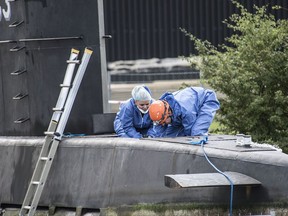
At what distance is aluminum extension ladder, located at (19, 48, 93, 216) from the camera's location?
27.2 ft

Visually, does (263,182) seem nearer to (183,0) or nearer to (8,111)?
(8,111)

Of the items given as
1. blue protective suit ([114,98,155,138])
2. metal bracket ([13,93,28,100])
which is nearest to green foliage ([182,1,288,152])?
blue protective suit ([114,98,155,138])

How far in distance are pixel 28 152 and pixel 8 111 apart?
2.55 feet

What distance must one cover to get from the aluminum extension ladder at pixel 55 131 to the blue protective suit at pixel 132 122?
0.60 m

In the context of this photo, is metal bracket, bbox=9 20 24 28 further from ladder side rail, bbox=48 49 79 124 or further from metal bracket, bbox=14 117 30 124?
metal bracket, bbox=14 117 30 124

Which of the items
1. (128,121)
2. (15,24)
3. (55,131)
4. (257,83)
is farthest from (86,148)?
(257,83)

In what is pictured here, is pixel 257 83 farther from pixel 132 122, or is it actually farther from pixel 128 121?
pixel 128 121

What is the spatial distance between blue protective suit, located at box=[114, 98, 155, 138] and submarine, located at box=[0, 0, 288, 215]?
217mm

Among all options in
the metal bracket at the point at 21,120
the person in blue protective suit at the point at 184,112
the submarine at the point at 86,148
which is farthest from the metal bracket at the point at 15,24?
the person in blue protective suit at the point at 184,112

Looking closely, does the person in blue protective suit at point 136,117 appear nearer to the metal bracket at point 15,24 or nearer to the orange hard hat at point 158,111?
the orange hard hat at point 158,111

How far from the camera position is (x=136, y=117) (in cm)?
898

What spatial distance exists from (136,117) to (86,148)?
820mm

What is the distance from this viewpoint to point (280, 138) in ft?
43.0

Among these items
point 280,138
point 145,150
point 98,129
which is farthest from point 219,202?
point 280,138
